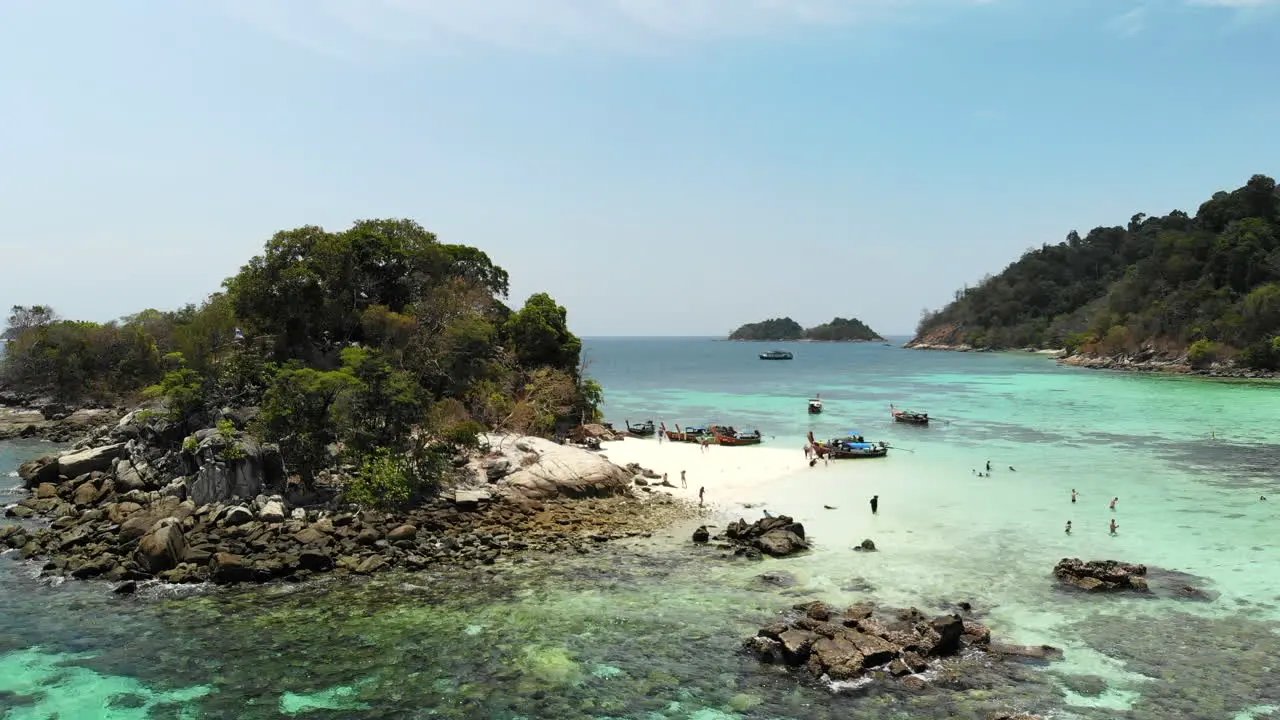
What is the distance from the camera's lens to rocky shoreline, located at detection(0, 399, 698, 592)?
23.2 meters

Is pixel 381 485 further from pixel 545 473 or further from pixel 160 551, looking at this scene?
pixel 160 551

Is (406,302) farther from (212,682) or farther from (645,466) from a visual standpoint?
(212,682)

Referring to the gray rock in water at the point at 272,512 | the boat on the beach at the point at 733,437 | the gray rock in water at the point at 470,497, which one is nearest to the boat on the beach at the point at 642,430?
the boat on the beach at the point at 733,437

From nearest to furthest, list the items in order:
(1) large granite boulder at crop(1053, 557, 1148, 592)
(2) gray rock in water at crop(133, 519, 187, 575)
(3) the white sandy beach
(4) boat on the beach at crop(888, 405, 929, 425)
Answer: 1. (1) large granite boulder at crop(1053, 557, 1148, 592)
2. (2) gray rock in water at crop(133, 519, 187, 575)
3. (3) the white sandy beach
4. (4) boat on the beach at crop(888, 405, 929, 425)

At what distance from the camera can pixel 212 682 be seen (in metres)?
16.2

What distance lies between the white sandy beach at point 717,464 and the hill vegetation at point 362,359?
5469 millimetres

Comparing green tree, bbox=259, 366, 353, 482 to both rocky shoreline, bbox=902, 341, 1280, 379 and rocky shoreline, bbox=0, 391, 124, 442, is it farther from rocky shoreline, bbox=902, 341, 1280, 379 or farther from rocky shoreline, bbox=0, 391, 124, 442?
rocky shoreline, bbox=902, 341, 1280, 379

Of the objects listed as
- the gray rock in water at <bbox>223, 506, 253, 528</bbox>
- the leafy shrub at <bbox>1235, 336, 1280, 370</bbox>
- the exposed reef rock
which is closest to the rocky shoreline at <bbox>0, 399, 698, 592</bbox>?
the gray rock in water at <bbox>223, 506, 253, 528</bbox>

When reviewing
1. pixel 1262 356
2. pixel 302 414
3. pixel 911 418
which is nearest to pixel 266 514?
pixel 302 414

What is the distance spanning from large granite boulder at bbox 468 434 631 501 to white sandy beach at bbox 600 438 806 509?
11.7 ft

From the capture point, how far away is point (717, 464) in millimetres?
41656

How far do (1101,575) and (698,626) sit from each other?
12585 mm

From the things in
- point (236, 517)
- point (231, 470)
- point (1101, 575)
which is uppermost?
point (231, 470)

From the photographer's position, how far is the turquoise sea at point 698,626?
1545 cm
